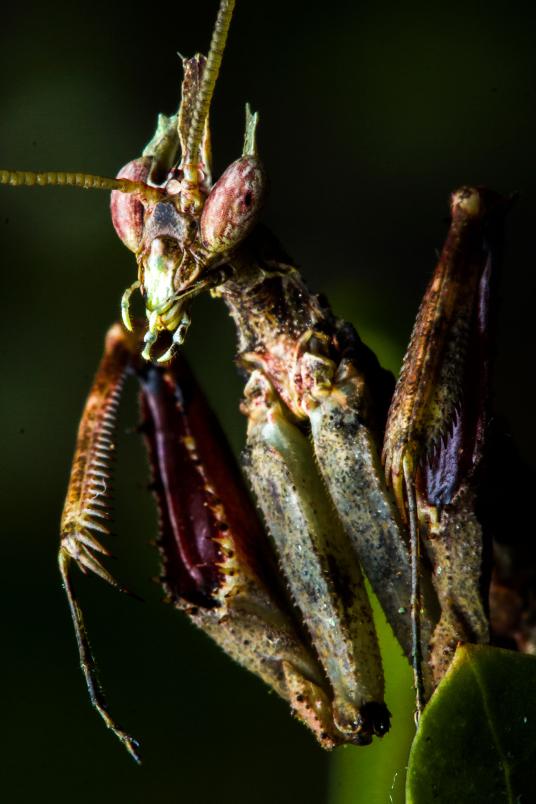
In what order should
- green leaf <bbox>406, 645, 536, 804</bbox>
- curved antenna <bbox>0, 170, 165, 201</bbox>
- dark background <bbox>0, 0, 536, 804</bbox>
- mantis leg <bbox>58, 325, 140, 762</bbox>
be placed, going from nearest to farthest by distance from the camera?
green leaf <bbox>406, 645, 536, 804</bbox>, curved antenna <bbox>0, 170, 165, 201</bbox>, mantis leg <bbox>58, 325, 140, 762</bbox>, dark background <bbox>0, 0, 536, 804</bbox>

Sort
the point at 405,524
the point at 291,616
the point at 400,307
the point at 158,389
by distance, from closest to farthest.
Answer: the point at 405,524, the point at 291,616, the point at 158,389, the point at 400,307

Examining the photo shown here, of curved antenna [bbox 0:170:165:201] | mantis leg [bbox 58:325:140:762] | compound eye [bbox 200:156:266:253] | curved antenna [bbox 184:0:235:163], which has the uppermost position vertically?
curved antenna [bbox 184:0:235:163]

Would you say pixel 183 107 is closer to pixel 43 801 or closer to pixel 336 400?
pixel 336 400

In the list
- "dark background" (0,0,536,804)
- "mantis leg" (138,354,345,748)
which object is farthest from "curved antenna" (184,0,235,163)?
"dark background" (0,0,536,804)

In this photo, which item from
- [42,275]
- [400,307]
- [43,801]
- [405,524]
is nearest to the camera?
[405,524]

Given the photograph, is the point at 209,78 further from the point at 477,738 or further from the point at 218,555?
the point at 477,738

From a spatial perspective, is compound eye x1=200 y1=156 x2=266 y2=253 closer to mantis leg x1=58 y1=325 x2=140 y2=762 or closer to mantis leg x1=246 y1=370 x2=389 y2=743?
mantis leg x1=246 y1=370 x2=389 y2=743

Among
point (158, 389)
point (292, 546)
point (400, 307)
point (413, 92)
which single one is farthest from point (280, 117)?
point (292, 546)
